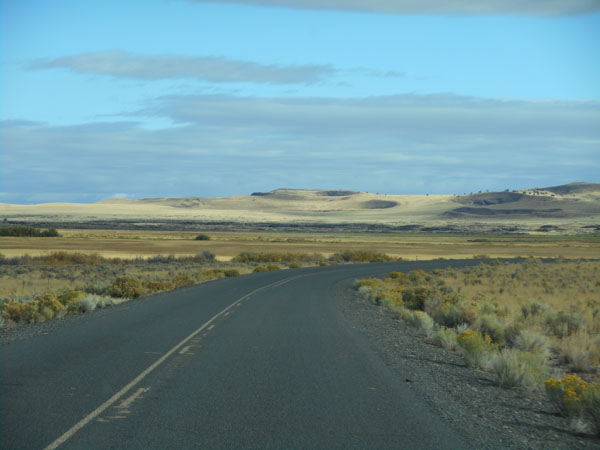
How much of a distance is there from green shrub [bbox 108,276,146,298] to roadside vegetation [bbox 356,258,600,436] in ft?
32.4

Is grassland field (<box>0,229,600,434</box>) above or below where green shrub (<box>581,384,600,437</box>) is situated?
below

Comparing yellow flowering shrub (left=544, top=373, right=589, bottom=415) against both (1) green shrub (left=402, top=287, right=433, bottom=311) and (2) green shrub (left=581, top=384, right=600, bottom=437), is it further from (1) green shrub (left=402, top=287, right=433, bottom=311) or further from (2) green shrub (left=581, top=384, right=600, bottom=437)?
(1) green shrub (left=402, top=287, right=433, bottom=311)

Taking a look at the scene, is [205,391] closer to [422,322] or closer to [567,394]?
[567,394]

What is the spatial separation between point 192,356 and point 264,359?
1327 mm

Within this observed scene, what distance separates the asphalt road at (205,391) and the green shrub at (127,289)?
9.14m

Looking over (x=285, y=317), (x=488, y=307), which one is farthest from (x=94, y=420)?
(x=488, y=307)

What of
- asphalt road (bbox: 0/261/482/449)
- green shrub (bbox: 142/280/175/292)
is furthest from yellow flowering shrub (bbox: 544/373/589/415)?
green shrub (bbox: 142/280/175/292)

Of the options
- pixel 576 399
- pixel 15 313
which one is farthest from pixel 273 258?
pixel 576 399

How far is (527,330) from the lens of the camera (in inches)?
540

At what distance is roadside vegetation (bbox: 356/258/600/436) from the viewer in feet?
26.4

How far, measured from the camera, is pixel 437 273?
38.9 meters

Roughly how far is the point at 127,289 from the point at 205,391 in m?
17.5

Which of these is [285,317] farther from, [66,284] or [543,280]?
[543,280]

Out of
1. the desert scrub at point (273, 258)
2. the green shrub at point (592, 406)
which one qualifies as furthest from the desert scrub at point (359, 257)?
the green shrub at point (592, 406)
